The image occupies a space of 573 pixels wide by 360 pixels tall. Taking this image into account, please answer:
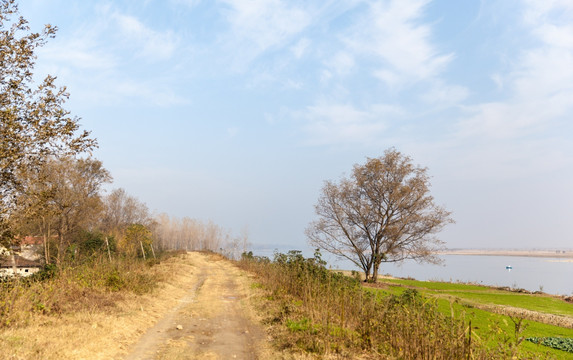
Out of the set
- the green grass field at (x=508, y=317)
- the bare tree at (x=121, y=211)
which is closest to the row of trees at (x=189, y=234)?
the bare tree at (x=121, y=211)

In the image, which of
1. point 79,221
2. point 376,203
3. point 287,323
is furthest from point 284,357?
point 79,221

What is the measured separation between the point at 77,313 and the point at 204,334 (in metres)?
3.28

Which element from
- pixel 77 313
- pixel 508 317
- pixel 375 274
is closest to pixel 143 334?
pixel 77 313

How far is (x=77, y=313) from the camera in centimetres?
928

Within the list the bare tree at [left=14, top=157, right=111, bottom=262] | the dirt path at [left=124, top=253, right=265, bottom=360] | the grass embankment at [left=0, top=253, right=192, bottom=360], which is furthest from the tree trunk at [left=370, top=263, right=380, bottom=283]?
→ the bare tree at [left=14, top=157, right=111, bottom=262]

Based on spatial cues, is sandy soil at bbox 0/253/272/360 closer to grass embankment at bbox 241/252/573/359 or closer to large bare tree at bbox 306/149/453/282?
grass embankment at bbox 241/252/573/359

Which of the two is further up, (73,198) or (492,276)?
(73,198)

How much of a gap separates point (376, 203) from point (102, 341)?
101 ft

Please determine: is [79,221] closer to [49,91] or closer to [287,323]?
[49,91]

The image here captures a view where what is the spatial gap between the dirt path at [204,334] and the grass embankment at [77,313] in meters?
0.45

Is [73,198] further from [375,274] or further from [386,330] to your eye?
[386,330]

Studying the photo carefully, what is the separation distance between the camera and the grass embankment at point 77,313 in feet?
22.5

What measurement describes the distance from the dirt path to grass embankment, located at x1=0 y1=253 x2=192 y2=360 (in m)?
0.45

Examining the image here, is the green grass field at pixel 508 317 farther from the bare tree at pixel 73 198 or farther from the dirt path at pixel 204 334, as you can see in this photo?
the bare tree at pixel 73 198
